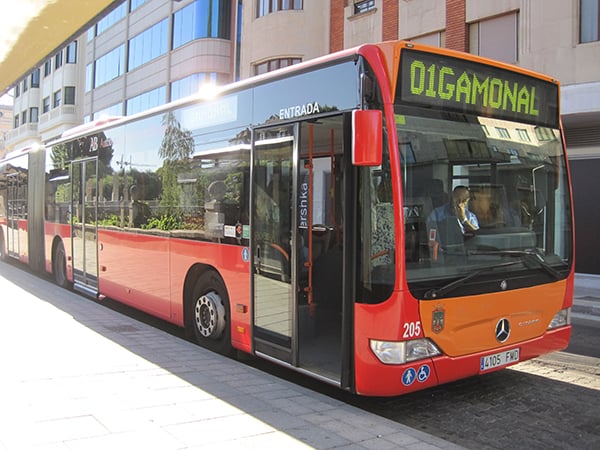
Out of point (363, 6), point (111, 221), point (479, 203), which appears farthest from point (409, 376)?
point (363, 6)

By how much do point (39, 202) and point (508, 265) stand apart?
1099cm

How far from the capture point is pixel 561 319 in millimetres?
5426

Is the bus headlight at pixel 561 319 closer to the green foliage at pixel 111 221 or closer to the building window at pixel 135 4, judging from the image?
the green foliage at pixel 111 221

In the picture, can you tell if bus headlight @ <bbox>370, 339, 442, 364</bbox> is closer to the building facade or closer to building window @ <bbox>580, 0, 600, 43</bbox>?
the building facade

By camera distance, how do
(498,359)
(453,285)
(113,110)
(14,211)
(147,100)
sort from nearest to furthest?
1. (453,285)
2. (498,359)
3. (14,211)
4. (147,100)
5. (113,110)

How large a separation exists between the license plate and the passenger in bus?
946 mm

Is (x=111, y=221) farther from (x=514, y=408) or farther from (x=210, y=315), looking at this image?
(x=514, y=408)

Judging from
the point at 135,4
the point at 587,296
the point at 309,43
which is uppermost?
the point at 135,4

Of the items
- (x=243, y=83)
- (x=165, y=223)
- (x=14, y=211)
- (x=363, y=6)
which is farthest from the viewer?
(x=363, y=6)

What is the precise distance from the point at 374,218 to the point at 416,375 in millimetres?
1250

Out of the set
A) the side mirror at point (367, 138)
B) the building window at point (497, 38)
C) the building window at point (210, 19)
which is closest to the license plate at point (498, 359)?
the side mirror at point (367, 138)

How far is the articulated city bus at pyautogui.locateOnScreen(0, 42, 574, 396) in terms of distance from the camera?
4.30m

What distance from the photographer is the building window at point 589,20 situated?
46.4ft

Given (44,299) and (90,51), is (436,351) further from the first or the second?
(90,51)
